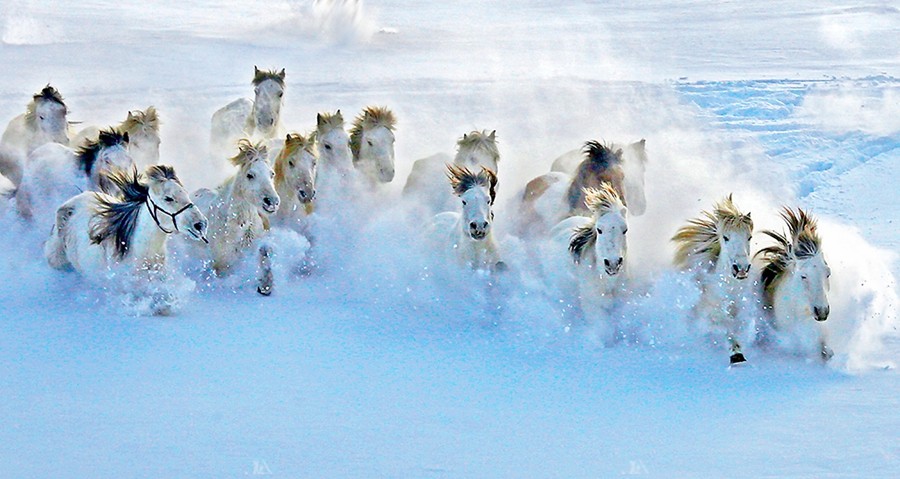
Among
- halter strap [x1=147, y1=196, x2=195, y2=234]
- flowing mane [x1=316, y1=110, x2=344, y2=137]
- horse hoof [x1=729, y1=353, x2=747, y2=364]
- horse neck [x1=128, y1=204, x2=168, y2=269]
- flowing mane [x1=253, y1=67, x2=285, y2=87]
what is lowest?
horse hoof [x1=729, y1=353, x2=747, y2=364]

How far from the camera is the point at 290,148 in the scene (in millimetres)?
7082

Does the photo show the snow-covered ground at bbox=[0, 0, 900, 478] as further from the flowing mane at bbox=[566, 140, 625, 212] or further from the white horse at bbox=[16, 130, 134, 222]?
the flowing mane at bbox=[566, 140, 625, 212]

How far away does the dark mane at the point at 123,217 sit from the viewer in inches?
241

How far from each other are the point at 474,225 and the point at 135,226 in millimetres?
1834

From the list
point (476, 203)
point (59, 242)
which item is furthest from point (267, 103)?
point (476, 203)

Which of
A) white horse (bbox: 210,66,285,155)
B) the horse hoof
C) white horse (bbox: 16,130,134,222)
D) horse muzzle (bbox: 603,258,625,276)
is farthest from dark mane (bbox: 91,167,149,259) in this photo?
the horse hoof

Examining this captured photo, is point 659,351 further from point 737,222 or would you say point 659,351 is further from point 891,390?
point 891,390

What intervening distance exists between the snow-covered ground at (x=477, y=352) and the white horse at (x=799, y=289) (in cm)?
12

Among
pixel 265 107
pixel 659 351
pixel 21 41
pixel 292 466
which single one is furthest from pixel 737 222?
pixel 21 41

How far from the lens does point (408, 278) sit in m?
6.70

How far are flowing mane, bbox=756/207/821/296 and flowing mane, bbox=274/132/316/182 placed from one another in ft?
9.30

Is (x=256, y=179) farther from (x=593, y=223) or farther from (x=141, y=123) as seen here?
(x=593, y=223)

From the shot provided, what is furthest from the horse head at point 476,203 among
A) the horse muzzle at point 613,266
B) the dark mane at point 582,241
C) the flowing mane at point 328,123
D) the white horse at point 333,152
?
the flowing mane at point 328,123

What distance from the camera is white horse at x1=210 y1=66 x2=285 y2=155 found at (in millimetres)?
8242
